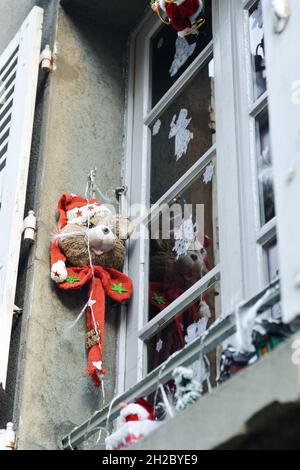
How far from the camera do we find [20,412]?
4016 mm

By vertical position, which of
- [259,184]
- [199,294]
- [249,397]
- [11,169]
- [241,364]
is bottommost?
[249,397]

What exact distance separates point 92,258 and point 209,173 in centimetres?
56

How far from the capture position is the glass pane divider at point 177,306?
405 cm

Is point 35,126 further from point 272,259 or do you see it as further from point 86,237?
point 272,259

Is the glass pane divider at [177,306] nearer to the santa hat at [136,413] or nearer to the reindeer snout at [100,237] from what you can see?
the reindeer snout at [100,237]

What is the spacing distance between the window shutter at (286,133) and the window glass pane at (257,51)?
3.13 feet

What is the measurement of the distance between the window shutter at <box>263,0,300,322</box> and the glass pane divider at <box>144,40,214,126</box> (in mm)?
1365

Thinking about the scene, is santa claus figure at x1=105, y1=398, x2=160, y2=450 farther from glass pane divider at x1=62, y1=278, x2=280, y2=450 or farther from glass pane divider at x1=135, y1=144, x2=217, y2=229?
glass pane divider at x1=135, y1=144, x2=217, y2=229

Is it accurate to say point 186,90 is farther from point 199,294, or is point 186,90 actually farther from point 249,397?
point 249,397

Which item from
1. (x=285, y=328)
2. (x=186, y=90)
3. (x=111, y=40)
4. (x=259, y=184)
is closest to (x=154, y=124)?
(x=186, y=90)

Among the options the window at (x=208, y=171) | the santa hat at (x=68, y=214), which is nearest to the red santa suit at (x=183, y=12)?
the window at (x=208, y=171)

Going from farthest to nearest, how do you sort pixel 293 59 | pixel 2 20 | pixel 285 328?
pixel 2 20 < pixel 293 59 < pixel 285 328

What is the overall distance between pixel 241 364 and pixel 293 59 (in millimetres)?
832

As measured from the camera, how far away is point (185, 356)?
322 cm
